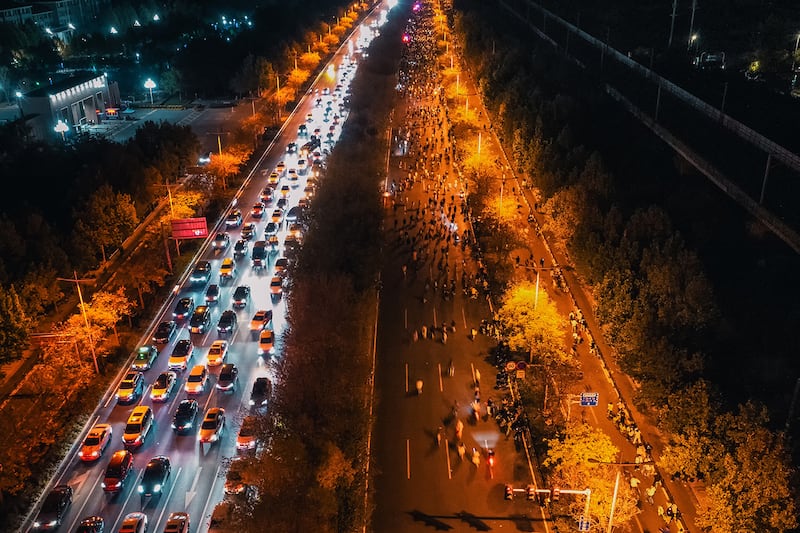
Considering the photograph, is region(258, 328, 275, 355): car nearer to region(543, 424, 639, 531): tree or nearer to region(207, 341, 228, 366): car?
region(207, 341, 228, 366): car

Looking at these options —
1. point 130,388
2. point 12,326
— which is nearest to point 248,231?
point 130,388

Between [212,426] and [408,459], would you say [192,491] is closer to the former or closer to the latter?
[212,426]

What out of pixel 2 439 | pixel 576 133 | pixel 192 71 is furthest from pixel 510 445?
pixel 192 71

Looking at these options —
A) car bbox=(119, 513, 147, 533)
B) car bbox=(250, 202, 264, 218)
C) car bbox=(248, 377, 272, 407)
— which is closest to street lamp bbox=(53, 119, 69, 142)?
car bbox=(250, 202, 264, 218)

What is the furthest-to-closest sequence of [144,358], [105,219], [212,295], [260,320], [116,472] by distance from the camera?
1. [105,219]
2. [212,295]
3. [260,320]
4. [144,358]
5. [116,472]

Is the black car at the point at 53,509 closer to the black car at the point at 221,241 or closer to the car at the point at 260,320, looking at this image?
the car at the point at 260,320

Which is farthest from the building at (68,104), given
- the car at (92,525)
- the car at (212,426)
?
the car at (92,525)

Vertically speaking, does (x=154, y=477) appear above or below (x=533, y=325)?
below
